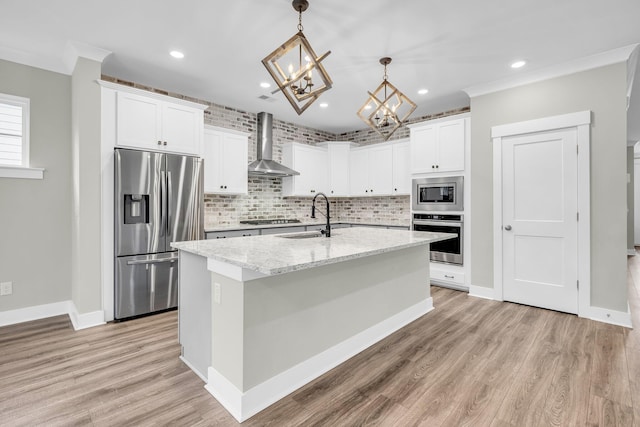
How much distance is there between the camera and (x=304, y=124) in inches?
238

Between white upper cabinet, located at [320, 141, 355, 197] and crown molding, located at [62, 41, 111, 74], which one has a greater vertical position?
crown molding, located at [62, 41, 111, 74]

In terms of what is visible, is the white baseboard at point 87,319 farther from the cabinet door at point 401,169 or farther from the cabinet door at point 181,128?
the cabinet door at point 401,169

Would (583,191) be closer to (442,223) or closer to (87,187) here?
(442,223)

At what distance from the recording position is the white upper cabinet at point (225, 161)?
439cm

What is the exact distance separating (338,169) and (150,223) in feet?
12.0

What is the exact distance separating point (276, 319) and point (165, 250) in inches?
85.4

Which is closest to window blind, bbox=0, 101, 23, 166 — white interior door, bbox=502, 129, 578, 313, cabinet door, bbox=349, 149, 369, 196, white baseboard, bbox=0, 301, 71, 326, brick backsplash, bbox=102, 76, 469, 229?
Answer: brick backsplash, bbox=102, 76, 469, 229

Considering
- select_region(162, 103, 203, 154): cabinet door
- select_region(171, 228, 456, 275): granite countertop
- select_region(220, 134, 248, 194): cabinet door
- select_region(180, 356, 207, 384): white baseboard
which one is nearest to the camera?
select_region(171, 228, 456, 275): granite countertop

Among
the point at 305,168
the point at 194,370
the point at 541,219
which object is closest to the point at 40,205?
the point at 194,370

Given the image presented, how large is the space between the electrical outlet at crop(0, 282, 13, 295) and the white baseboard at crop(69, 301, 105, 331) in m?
0.67

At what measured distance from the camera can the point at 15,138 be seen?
3273mm

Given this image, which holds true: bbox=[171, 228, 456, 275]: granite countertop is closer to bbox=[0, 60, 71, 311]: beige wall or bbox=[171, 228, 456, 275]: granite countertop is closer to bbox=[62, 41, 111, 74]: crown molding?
bbox=[0, 60, 71, 311]: beige wall

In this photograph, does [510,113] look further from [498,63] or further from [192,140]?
[192,140]

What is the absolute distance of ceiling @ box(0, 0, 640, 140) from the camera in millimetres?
2451
